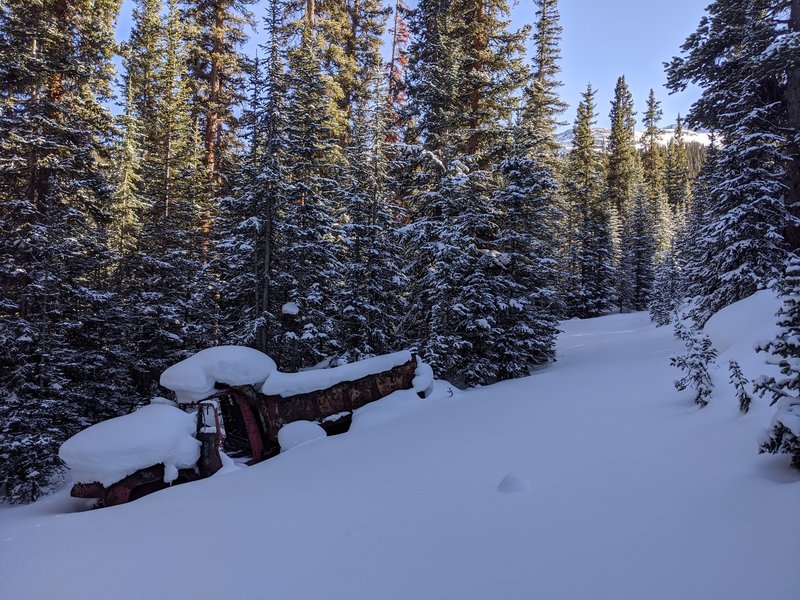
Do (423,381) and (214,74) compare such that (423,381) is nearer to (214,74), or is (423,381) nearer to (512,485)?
(512,485)

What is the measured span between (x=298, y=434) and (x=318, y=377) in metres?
1.20

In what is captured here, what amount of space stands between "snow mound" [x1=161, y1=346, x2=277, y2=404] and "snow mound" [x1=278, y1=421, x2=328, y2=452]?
107cm

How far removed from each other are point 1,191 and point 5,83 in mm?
3116

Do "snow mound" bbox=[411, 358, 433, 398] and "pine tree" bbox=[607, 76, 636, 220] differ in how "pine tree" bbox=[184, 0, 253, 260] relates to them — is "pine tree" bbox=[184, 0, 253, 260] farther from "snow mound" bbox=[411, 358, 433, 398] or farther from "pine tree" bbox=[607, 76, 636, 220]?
"pine tree" bbox=[607, 76, 636, 220]

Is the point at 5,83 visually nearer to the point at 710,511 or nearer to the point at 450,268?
the point at 450,268

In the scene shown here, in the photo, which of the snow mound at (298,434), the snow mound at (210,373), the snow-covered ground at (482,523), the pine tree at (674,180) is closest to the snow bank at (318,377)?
the snow mound at (210,373)

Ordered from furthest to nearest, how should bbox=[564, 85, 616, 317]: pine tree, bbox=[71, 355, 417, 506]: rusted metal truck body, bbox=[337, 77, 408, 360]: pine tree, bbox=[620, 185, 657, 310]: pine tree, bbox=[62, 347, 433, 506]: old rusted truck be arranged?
bbox=[620, 185, 657, 310]: pine tree → bbox=[564, 85, 616, 317]: pine tree → bbox=[337, 77, 408, 360]: pine tree → bbox=[62, 347, 433, 506]: old rusted truck → bbox=[71, 355, 417, 506]: rusted metal truck body

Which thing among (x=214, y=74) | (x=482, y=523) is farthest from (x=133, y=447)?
(x=214, y=74)

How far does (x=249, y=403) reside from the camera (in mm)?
8047

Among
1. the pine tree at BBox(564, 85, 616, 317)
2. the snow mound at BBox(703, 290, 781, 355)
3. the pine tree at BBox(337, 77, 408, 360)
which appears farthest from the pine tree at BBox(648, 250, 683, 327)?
the pine tree at BBox(337, 77, 408, 360)

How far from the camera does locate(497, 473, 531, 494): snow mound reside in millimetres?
3850

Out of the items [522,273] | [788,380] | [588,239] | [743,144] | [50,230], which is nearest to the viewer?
[788,380]

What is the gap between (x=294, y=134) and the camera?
1600 centimetres

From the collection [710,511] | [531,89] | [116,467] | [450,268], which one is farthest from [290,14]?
[710,511]
